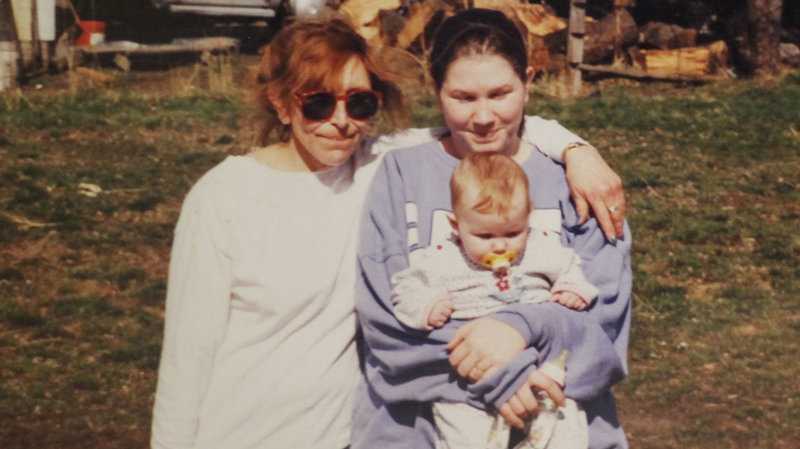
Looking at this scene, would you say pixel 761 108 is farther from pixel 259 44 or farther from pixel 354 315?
pixel 354 315

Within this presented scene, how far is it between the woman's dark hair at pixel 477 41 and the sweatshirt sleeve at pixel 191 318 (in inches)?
28.6

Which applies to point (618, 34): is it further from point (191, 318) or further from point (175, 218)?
point (191, 318)

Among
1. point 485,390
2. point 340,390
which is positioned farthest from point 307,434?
point 485,390

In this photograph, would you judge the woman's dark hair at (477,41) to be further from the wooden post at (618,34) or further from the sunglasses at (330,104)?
the wooden post at (618,34)

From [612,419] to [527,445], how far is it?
31cm

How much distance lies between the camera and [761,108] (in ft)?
32.0

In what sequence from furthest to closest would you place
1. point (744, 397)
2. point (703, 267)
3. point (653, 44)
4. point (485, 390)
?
1. point (653, 44)
2. point (703, 267)
3. point (744, 397)
4. point (485, 390)

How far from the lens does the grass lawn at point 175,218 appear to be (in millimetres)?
5039

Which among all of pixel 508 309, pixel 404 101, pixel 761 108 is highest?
pixel 404 101

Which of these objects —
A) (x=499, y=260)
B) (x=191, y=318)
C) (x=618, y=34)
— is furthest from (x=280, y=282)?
(x=618, y=34)

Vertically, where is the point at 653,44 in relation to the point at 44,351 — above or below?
above

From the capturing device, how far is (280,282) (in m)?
2.62

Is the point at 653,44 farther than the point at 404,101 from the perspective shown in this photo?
Yes

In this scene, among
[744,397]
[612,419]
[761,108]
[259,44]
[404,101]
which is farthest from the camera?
[259,44]
